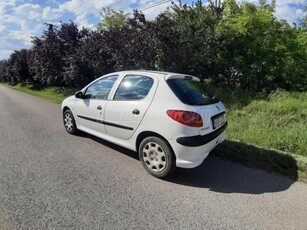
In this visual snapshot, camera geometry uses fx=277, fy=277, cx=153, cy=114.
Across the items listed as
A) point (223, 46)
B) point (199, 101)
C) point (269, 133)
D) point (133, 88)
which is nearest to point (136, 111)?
point (133, 88)

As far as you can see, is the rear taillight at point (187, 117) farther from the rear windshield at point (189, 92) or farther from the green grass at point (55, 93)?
the green grass at point (55, 93)

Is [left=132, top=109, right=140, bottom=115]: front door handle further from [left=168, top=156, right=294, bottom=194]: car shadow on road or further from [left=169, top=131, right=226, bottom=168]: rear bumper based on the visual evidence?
[left=168, top=156, right=294, bottom=194]: car shadow on road

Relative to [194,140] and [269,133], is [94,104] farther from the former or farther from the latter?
[269,133]

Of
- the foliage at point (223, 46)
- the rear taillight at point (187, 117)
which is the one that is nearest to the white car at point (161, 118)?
the rear taillight at point (187, 117)

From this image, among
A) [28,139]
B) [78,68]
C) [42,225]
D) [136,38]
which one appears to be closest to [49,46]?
[78,68]

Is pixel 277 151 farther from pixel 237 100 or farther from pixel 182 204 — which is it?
pixel 237 100

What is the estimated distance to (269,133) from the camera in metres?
5.68

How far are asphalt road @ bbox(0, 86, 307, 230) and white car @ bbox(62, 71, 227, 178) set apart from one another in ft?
1.24

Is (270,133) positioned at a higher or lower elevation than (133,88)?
lower

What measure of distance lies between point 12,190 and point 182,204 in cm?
230

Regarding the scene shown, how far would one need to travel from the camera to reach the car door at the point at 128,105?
175 inches

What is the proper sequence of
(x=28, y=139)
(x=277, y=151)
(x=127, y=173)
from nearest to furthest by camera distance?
1. (x=127, y=173)
2. (x=277, y=151)
3. (x=28, y=139)

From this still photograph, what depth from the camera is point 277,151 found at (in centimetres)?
480

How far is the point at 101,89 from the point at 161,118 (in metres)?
1.88
